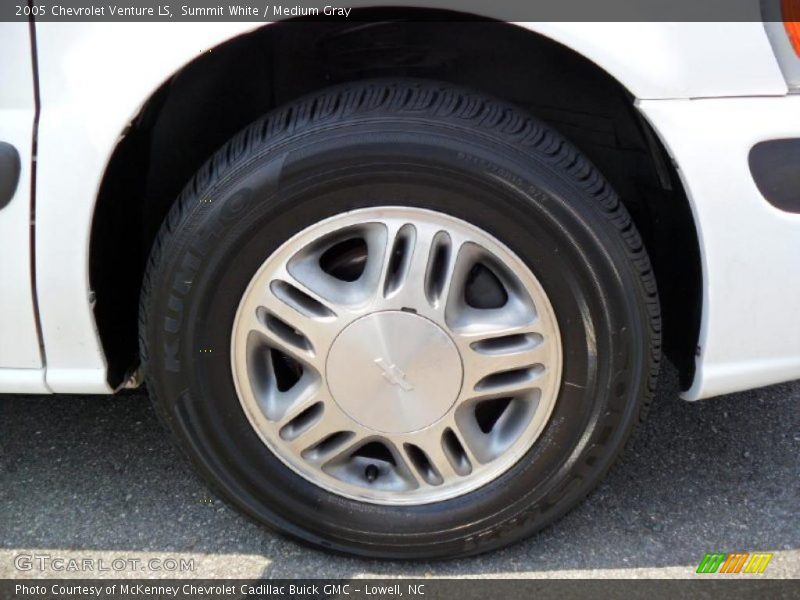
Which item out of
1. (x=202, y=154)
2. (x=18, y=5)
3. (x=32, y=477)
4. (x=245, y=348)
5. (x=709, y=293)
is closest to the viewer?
(x=18, y=5)

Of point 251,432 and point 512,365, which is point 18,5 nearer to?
point 251,432

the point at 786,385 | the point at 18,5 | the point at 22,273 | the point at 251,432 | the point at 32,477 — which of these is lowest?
the point at 32,477

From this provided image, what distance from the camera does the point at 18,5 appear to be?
5.18 feet

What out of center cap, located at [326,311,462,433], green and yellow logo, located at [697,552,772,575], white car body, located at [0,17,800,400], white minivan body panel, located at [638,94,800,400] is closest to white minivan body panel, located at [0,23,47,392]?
white car body, located at [0,17,800,400]

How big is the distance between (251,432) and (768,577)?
3.81 feet

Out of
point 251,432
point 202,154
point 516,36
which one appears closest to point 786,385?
point 516,36

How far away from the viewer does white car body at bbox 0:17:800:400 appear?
5.09ft

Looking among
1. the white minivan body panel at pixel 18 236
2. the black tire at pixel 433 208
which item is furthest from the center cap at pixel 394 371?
the white minivan body panel at pixel 18 236

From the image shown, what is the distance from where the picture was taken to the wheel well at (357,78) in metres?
1.80

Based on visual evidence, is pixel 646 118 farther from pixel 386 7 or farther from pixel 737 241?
pixel 386 7

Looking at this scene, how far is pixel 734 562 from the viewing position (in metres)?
1.91

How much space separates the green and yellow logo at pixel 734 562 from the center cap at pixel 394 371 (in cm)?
69

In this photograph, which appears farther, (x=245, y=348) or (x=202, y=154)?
(x=202, y=154)

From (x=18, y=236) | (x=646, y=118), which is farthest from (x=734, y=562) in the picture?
(x=18, y=236)
